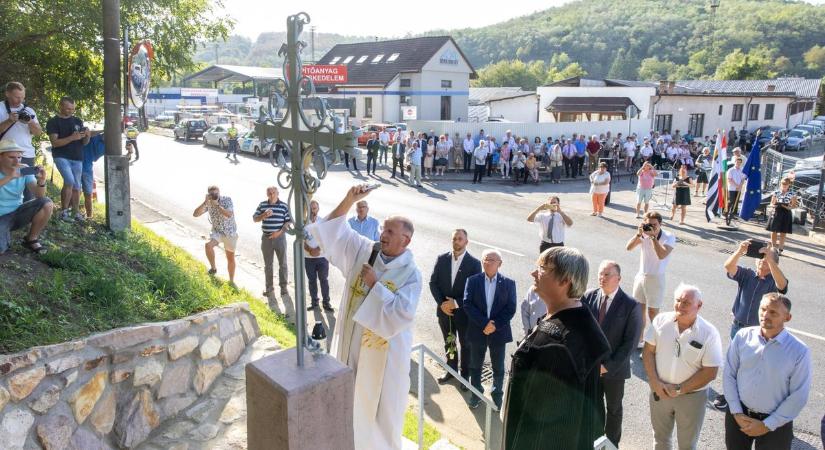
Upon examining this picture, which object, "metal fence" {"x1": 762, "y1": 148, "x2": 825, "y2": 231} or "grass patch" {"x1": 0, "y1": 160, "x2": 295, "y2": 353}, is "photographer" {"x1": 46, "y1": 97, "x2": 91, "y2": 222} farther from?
"metal fence" {"x1": 762, "y1": 148, "x2": 825, "y2": 231}

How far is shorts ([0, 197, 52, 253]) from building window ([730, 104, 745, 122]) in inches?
1767

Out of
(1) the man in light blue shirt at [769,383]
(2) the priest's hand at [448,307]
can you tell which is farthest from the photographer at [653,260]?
(1) the man in light blue shirt at [769,383]

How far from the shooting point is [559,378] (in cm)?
277

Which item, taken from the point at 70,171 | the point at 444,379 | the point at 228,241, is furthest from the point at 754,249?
the point at 70,171

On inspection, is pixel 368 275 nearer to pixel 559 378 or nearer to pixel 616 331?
pixel 559 378

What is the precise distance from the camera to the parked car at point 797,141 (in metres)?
37.7

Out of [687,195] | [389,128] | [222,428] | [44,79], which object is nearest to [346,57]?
[389,128]

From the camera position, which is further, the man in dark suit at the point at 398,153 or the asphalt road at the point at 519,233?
the man in dark suit at the point at 398,153

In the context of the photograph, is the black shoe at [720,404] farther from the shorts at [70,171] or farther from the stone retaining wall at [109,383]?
the shorts at [70,171]

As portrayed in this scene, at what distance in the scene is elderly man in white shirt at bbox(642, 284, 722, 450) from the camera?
188 inches

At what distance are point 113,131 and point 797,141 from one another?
41.2 metres

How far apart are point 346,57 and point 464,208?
1471 inches

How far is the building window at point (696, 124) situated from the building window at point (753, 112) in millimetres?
4907

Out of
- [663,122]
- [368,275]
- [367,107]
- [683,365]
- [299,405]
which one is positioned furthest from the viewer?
[367,107]
